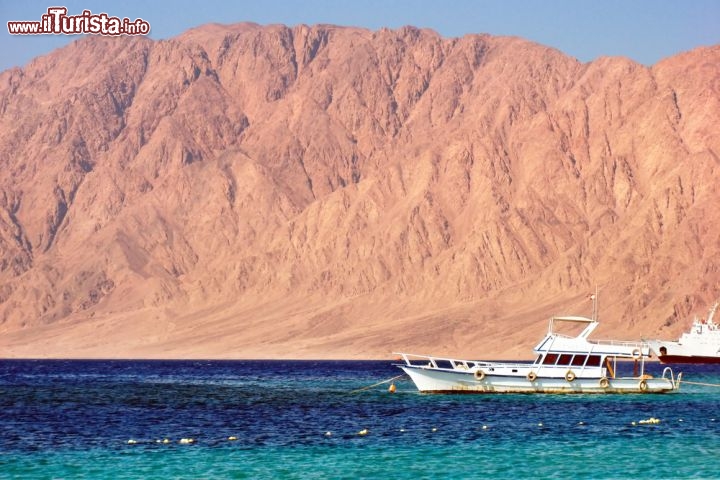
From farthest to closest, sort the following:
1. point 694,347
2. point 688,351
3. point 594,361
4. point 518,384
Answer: point 688,351 < point 694,347 < point 594,361 < point 518,384

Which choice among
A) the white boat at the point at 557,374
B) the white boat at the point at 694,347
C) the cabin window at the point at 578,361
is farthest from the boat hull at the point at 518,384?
the white boat at the point at 694,347

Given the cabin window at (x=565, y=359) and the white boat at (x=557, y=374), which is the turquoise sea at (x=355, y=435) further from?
A: the cabin window at (x=565, y=359)

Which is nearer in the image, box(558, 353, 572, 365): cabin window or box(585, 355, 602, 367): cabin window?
box(558, 353, 572, 365): cabin window

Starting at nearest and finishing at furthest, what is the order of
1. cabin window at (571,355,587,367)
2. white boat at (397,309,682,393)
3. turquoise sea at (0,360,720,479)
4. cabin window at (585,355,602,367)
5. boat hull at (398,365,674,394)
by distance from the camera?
turquoise sea at (0,360,720,479), white boat at (397,309,682,393), boat hull at (398,365,674,394), cabin window at (571,355,587,367), cabin window at (585,355,602,367)

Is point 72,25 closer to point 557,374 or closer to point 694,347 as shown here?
point 557,374

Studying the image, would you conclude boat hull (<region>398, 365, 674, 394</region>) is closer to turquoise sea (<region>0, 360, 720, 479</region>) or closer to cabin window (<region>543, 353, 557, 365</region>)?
turquoise sea (<region>0, 360, 720, 479</region>)

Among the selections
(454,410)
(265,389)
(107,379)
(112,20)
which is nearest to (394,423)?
(454,410)

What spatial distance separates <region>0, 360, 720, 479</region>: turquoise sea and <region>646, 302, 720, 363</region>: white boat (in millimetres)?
72168

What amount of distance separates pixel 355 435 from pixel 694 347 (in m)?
123

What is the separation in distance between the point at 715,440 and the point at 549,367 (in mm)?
32608

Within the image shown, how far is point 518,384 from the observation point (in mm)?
99125

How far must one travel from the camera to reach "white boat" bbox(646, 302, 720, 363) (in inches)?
7092

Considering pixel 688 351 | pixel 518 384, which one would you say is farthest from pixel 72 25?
pixel 688 351

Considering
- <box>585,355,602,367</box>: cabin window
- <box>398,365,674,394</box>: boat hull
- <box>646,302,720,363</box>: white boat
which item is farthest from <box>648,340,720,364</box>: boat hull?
<box>585,355,602,367</box>: cabin window
